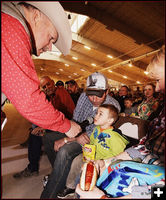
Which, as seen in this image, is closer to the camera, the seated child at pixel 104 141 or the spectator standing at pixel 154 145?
the spectator standing at pixel 154 145

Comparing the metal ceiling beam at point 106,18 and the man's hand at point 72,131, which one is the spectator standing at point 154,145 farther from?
the metal ceiling beam at point 106,18

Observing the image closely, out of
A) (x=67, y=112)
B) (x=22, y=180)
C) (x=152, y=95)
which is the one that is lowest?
(x=22, y=180)

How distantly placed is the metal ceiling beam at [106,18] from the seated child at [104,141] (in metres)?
5.37

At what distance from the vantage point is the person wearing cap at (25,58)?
2.68 ft

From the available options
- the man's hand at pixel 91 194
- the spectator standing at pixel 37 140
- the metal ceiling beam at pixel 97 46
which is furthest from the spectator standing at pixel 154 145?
the metal ceiling beam at pixel 97 46

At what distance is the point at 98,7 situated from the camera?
20.5 ft

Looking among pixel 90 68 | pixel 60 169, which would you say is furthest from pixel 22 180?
pixel 90 68

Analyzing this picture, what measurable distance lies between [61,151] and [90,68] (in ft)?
54.9

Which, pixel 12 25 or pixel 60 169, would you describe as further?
pixel 60 169

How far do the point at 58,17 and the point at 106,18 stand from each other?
624 centimetres

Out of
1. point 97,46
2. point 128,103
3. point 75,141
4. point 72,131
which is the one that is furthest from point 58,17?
point 97,46

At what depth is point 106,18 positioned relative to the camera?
21.3 feet

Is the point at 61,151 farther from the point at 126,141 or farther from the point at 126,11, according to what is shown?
the point at 126,11

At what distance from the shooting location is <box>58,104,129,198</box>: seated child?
5.17 feet
